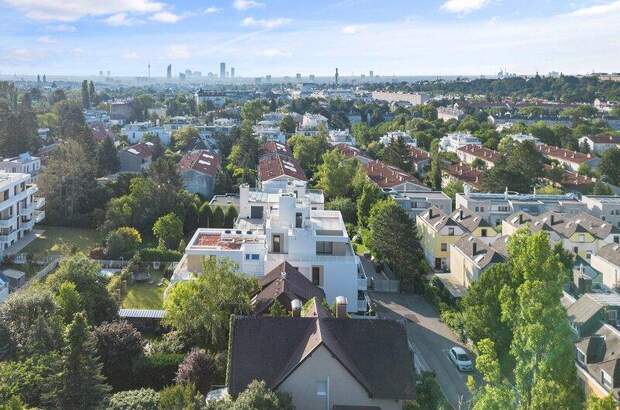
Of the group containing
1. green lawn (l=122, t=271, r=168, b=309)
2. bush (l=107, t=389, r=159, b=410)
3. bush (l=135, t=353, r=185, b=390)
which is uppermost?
bush (l=107, t=389, r=159, b=410)

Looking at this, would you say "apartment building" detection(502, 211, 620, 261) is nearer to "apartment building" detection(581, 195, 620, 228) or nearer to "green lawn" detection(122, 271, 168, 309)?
"apartment building" detection(581, 195, 620, 228)

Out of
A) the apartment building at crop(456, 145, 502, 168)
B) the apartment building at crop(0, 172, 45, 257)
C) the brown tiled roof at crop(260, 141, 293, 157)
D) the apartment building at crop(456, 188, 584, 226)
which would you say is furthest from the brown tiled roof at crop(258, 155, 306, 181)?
the apartment building at crop(456, 145, 502, 168)

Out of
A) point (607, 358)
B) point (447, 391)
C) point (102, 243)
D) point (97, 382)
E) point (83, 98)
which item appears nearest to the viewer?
point (97, 382)

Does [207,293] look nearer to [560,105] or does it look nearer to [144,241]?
[144,241]

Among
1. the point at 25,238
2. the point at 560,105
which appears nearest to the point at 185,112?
the point at 560,105

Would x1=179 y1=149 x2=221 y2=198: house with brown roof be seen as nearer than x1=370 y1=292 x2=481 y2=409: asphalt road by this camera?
No

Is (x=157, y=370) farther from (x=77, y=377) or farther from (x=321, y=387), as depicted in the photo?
(x=321, y=387)

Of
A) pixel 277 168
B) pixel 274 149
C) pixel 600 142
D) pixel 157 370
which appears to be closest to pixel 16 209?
pixel 277 168
